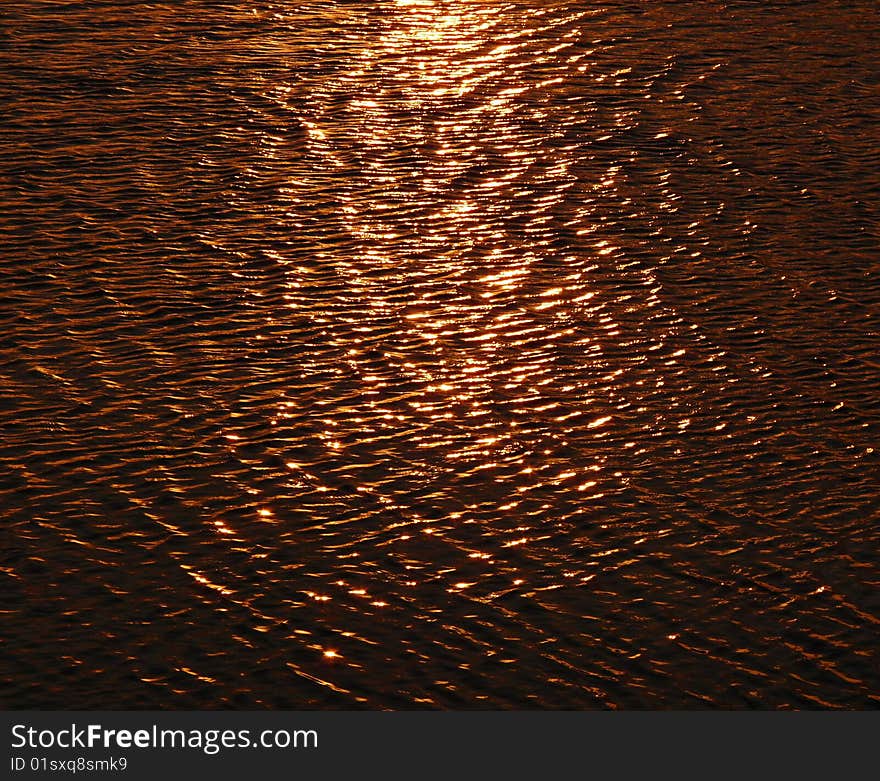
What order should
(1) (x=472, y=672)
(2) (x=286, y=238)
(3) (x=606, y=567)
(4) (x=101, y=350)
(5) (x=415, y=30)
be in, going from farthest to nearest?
(5) (x=415, y=30) → (2) (x=286, y=238) → (4) (x=101, y=350) → (3) (x=606, y=567) → (1) (x=472, y=672)

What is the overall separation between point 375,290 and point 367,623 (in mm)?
3052

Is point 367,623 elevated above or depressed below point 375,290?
below

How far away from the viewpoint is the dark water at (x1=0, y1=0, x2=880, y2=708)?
760 cm

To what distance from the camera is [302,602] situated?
7.80 m

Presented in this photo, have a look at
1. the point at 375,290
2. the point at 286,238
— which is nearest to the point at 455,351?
the point at 375,290

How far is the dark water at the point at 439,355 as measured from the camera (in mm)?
7598

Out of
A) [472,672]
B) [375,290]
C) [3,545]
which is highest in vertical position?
[375,290]

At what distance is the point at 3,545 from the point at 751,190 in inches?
227

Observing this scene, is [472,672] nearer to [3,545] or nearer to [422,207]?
[3,545]

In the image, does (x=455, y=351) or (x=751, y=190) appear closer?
(x=455, y=351)

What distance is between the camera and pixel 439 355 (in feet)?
31.7

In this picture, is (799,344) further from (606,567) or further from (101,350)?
(101,350)

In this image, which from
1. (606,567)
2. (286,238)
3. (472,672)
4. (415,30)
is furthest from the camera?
(415,30)

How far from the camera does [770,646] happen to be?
7574 millimetres
